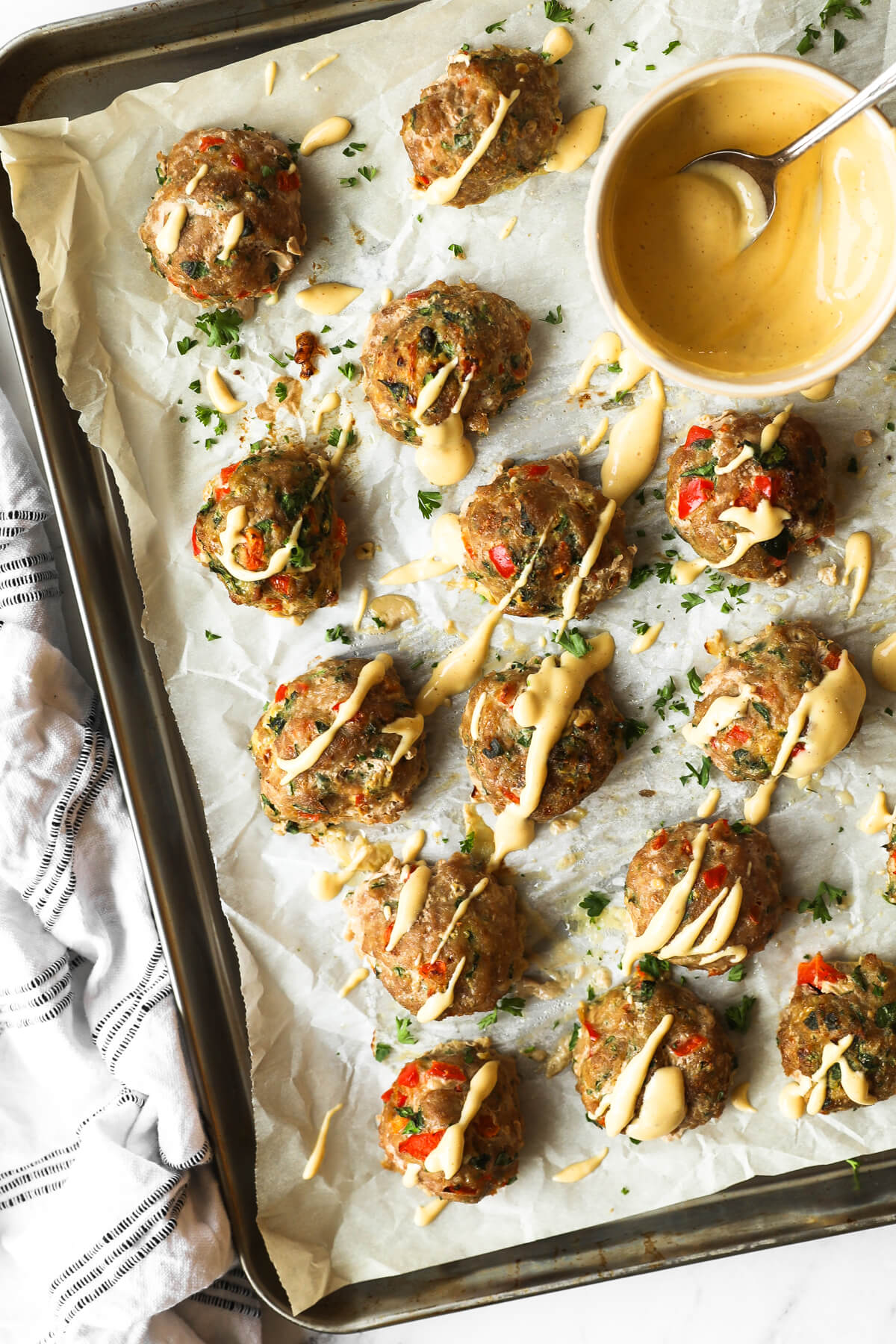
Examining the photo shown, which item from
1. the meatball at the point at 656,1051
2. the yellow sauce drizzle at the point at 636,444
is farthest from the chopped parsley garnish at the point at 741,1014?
the yellow sauce drizzle at the point at 636,444

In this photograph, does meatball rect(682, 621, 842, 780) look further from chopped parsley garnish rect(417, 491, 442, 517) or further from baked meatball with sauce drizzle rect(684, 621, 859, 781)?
chopped parsley garnish rect(417, 491, 442, 517)

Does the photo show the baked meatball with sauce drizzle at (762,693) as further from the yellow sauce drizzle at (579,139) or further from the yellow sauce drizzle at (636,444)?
the yellow sauce drizzle at (579,139)

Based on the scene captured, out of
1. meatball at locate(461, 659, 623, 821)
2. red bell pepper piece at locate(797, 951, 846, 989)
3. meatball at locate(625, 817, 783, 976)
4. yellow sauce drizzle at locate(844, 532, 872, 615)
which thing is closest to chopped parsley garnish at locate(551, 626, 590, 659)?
meatball at locate(461, 659, 623, 821)

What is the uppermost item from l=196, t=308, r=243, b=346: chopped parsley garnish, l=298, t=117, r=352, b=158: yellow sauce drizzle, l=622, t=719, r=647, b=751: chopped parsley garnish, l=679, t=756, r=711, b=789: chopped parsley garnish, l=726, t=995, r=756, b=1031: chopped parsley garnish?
l=298, t=117, r=352, b=158: yellow sauce drizzle

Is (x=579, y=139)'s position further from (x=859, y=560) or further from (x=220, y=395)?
(x=859, y=560)

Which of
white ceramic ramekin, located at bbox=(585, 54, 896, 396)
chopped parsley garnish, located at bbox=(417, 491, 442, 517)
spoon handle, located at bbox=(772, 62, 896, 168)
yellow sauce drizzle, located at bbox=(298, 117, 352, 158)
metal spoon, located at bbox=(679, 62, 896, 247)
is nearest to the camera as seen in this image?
spoon handle, located at bbox=(772, 62, 896, 168)

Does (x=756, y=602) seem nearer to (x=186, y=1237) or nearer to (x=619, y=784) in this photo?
(x=619, y=784)
